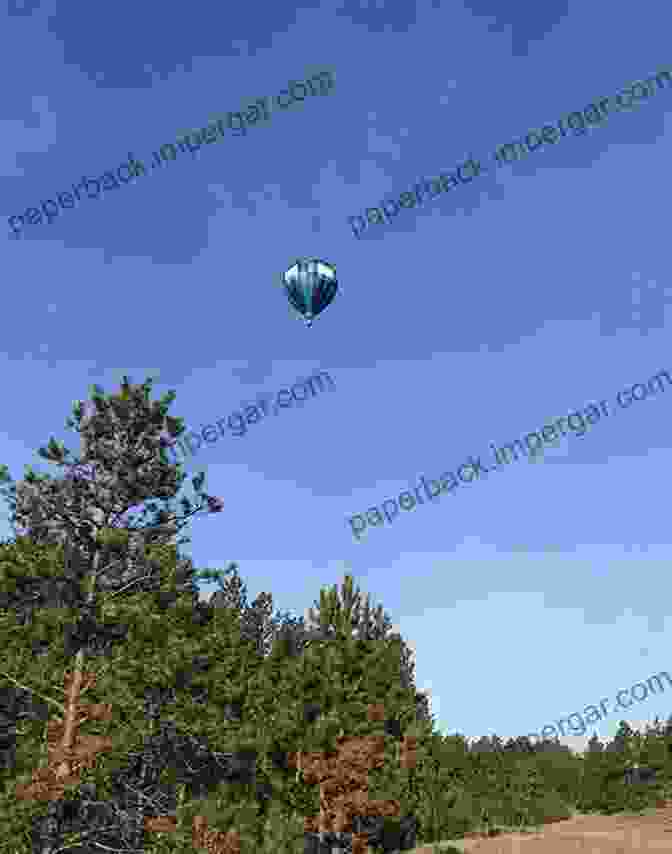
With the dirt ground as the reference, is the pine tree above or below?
above

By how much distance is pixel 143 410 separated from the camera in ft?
62.4

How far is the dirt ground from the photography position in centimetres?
3231

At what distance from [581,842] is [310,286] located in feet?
90.0

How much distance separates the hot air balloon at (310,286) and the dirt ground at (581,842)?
2030 centimetres

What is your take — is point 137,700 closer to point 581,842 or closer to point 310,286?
point 310,286

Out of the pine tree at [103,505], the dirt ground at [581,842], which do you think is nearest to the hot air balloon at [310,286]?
the pine tree at [103,505]

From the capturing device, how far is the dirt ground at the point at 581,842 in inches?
1272

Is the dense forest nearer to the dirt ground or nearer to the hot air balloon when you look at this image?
the dirt ground

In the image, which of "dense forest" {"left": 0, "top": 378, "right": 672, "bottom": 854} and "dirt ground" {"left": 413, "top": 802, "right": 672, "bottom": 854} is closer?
"dense forest" {"left": 0, "top": 378, "right": 672, "bottom": 854}

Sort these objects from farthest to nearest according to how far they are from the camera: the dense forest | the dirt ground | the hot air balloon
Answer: the dirt ground, the hot air balloon, the dense forest

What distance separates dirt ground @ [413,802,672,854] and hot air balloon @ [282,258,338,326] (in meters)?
20.3

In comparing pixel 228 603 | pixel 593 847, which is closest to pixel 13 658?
pixel 593 847

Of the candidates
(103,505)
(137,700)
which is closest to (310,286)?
(103,505)

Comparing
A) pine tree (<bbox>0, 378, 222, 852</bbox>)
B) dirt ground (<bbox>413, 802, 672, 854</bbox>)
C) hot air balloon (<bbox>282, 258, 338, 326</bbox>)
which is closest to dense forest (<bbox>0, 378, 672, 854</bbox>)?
pine tree (<bbox>0, 378, 222, 852</bbox>)
